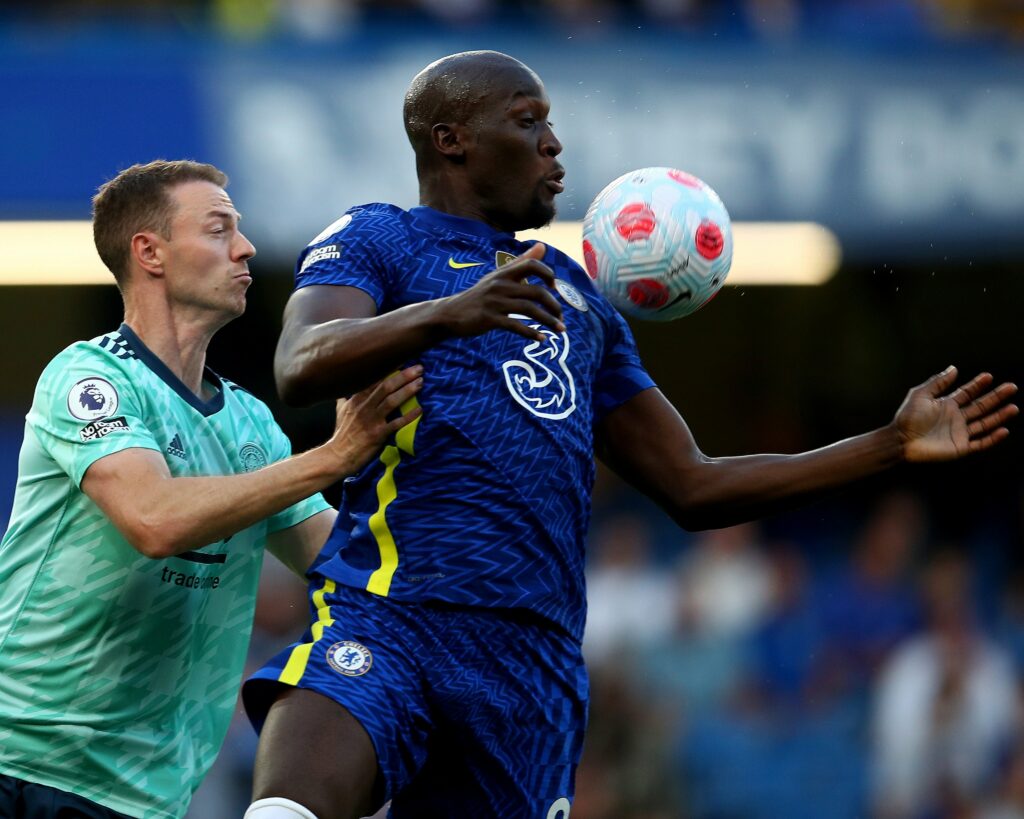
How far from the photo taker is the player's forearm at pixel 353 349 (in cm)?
381

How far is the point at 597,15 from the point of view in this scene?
10586 millimetres

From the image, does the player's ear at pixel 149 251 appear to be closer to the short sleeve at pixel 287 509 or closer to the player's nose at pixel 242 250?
the player's nose at pixel 242 250

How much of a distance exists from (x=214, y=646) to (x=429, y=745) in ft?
2.97

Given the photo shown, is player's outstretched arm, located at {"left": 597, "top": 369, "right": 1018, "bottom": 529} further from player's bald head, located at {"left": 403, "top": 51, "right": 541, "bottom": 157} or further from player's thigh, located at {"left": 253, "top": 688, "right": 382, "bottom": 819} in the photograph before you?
player's thigh, located at {"left": 253, "top": 688, "right": 382, "bottom": 819}

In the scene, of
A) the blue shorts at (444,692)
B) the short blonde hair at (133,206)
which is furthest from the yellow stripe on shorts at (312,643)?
the short blonde hair at (133,206)

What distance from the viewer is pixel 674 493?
474 centimetres

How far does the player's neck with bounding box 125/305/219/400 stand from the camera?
4.85 meters

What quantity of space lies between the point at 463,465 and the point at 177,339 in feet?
3.60

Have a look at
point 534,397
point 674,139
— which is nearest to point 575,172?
point 674,139

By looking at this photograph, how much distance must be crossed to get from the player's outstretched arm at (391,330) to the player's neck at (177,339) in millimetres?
903

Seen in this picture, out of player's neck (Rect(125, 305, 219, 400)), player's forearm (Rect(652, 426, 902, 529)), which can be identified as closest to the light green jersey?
player's neck (Rect(125, 305, 219, 400))

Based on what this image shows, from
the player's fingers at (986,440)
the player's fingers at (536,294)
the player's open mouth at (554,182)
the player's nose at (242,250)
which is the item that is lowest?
the player's fingers at (986,440)

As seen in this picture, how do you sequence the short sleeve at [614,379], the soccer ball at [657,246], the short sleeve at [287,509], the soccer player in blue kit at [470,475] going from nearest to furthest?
the soccer player in blue kit at [470,475] < the soccer ball at [657,246] < the short sleeve at [614,379] < the short sleeve at [287,509]

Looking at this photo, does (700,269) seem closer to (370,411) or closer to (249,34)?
(370,411)
